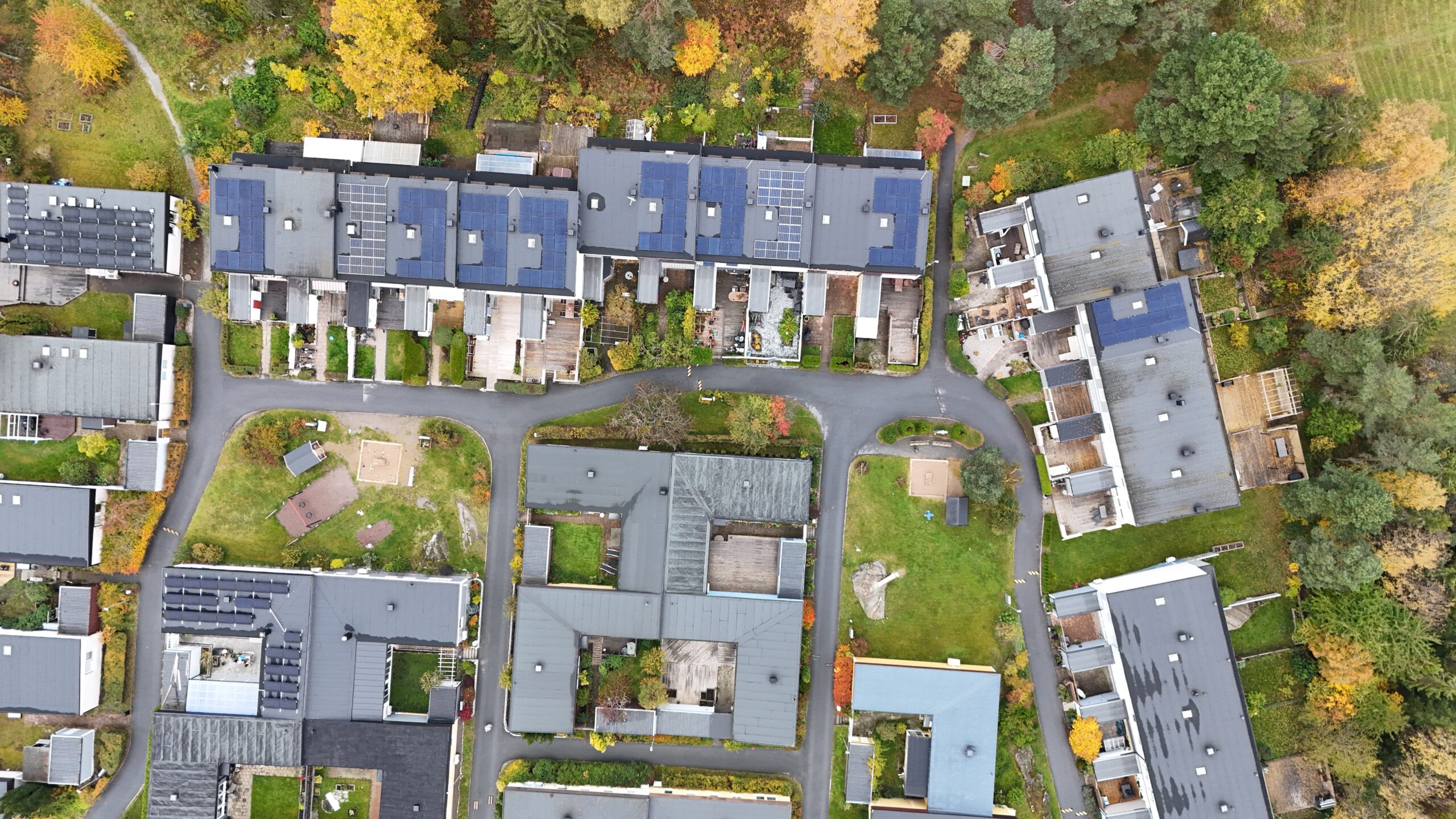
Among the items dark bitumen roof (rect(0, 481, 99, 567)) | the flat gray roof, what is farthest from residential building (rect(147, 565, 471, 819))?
the flat gray roof

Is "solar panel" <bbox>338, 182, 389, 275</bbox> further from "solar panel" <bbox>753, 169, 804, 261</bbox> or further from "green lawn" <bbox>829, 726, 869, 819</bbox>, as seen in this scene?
"green lawn" <bbox>829, 726, 869, 819</bbox>

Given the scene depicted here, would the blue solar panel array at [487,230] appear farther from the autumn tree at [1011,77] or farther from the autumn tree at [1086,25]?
the autumn tree at [1086,25]

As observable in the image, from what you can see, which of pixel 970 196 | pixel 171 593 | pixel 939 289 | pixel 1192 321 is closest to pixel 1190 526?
pixel 1192 321

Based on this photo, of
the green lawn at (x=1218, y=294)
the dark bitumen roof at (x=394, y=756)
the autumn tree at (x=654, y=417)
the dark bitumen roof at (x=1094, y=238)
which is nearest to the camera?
the dark bitumen roof at (x=1094, y=238)

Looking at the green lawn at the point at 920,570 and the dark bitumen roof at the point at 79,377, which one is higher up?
the dark bitumen roof at the point at 79,377

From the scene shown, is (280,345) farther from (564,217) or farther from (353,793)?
(353,793)

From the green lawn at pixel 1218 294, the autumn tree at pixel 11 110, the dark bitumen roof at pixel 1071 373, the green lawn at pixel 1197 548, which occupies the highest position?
the autumn tree at pixel 11 110

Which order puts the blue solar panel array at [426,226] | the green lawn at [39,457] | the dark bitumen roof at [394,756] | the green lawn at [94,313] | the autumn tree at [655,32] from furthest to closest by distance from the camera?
the green lawn at [94,313] → the green lawn at [39,457] → the dark bitumen roof at [394,756] → the blue solar panel array at [426,226] → the autumn tree at [655,32]

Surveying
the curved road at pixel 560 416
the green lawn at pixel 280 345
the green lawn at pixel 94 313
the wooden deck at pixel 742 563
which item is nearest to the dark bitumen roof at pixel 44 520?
the curved road at pixel 560 416
